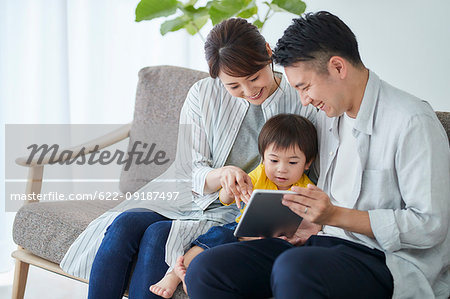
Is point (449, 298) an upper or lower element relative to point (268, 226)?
lower

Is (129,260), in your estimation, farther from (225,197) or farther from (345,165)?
(345,165)

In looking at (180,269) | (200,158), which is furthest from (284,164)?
(180,269)

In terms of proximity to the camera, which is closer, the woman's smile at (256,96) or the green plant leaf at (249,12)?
the woman's smile at (256,96)

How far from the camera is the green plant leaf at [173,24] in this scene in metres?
2.24

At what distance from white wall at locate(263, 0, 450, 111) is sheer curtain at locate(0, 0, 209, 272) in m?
1.10

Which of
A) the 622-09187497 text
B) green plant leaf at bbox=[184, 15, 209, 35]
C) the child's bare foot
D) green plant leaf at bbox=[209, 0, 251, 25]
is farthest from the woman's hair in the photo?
green plant leaf at bbox=[184, 15, 209, 35]

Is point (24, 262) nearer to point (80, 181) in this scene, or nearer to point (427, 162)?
point (80, 181)

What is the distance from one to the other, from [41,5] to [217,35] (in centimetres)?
138

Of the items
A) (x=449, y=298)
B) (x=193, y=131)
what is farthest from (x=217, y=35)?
(x=449, y=298)

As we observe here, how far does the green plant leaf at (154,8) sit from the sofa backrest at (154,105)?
0.77 feet

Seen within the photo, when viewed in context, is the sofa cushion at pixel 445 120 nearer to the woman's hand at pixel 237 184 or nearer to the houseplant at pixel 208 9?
the woman's hand at pixel 237 184

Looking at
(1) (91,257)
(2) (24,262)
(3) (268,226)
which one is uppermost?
(3) (268,226)

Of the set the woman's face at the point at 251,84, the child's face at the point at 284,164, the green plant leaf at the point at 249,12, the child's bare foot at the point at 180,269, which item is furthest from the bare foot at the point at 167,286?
the green plant leaf at the point at 249,12

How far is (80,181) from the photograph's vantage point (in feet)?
9.24
